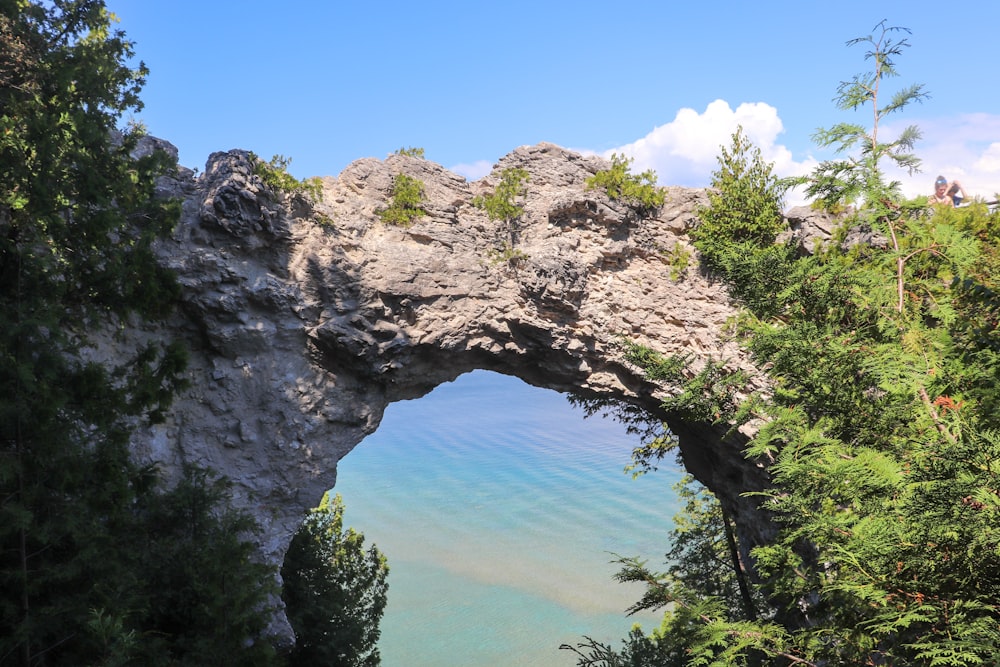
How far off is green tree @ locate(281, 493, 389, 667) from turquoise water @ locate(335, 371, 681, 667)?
6654 millimetres

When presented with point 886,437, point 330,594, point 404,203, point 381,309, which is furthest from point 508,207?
point 330,594

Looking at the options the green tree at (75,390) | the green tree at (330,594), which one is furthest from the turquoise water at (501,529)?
the green tree at (75,390)

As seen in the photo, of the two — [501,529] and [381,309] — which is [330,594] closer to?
[381,309]

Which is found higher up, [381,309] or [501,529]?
[381,309]

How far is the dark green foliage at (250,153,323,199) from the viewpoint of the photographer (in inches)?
387

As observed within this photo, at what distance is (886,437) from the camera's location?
672 centimetres

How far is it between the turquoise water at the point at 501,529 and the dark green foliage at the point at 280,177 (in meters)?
15.5

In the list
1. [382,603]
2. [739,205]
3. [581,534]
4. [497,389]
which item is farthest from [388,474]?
[739,205]

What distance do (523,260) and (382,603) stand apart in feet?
30.5

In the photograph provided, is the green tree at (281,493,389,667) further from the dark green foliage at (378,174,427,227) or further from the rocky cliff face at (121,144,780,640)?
the dark green foliage at (378,174,427,227)

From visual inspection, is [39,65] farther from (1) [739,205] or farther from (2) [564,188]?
(1) [739,205]

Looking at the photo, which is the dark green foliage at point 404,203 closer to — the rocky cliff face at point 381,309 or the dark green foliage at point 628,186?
the rocky cliff face at point 381,309

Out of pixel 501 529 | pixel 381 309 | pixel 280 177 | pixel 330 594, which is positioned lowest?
pixel 330 594

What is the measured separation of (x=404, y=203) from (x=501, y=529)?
69.5 feet
